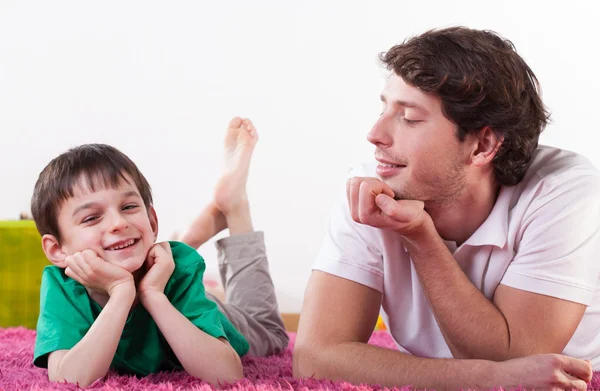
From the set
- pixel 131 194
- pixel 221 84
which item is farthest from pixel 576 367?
pixel 221 84

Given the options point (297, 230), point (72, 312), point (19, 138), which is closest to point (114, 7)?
point (19, 138)

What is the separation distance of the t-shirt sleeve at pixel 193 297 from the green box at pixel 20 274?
1.10 meters

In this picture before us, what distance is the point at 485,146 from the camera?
1.56 metres

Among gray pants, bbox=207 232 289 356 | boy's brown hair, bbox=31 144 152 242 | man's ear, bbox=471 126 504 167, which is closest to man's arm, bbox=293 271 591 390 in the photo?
man's ear, bbox=471 126 504 167

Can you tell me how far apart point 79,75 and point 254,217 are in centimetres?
118

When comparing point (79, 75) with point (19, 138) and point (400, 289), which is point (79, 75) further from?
point (400, 289)

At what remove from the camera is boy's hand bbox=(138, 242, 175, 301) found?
1.46 m

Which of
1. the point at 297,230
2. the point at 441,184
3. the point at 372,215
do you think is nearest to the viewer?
the point at 372,215

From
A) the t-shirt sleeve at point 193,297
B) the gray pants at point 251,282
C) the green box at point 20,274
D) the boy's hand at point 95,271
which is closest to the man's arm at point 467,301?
the t-shirt sleeve at point 193,297

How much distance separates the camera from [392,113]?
59.3 inches

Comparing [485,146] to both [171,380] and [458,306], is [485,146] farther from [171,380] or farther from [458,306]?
[171,380]

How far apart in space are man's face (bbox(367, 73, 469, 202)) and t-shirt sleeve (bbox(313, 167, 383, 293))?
0.14 m

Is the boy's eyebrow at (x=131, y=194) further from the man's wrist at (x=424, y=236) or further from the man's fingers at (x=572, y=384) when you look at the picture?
the man's fingers at (x=572, y=384)

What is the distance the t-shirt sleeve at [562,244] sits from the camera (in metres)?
1.40
